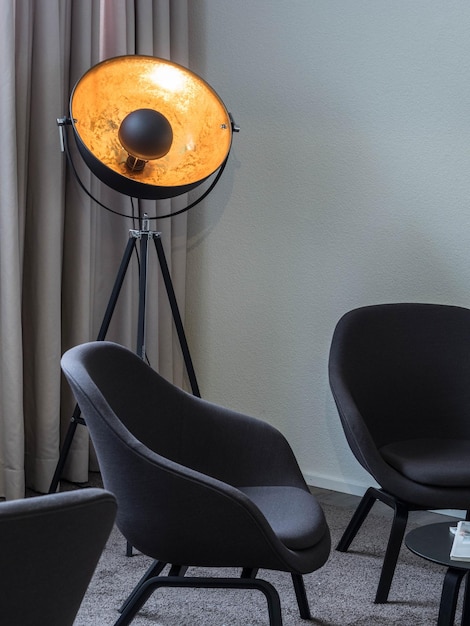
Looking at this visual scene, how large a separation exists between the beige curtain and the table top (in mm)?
1590

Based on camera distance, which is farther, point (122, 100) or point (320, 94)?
point (320, 94)

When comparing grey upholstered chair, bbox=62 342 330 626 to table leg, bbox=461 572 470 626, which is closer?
grey upholstered chair, bbox=62 342 330 626

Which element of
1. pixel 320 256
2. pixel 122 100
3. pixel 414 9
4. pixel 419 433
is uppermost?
pixel 414 9

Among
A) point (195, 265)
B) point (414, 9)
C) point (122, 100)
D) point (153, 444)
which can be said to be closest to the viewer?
point (153, 444)

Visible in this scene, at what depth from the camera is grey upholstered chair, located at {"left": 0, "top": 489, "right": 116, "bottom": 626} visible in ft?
3.79

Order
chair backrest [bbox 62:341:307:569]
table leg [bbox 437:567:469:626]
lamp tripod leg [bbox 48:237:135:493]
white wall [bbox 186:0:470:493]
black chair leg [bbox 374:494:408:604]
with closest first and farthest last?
chair backrest [bbox 62:341:307:569] < table leg [bbox 437:567:469:626] < black chair leg [bbox 374:494:408:604] < lamp tripod leg [bbox 48:237:135:493] < white wall [bbox 186:0:470:493]

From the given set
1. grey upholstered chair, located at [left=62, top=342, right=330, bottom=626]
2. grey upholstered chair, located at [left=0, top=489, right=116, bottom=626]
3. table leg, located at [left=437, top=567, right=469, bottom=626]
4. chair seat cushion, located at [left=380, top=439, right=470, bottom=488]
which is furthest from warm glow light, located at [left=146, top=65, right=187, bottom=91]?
grey upholstered chair, located at [left=0, top=489, right=116, bottom=626]

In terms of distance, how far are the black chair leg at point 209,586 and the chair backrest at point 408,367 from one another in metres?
1.11

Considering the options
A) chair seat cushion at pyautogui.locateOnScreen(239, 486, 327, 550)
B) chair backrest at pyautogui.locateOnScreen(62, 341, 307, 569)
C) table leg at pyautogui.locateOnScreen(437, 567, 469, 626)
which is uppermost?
chair backrest at pyautogui.locateOnScreen(62, 341, 307, 569)

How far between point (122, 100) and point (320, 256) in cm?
108

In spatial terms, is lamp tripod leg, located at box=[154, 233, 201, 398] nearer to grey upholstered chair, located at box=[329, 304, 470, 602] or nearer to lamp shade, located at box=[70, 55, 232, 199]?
lamp shade, located at box=[70, 55, 232, 199]

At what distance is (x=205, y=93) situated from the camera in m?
3.33

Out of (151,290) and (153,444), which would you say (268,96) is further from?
(153,444)

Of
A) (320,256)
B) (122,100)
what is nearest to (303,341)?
(320,256)
